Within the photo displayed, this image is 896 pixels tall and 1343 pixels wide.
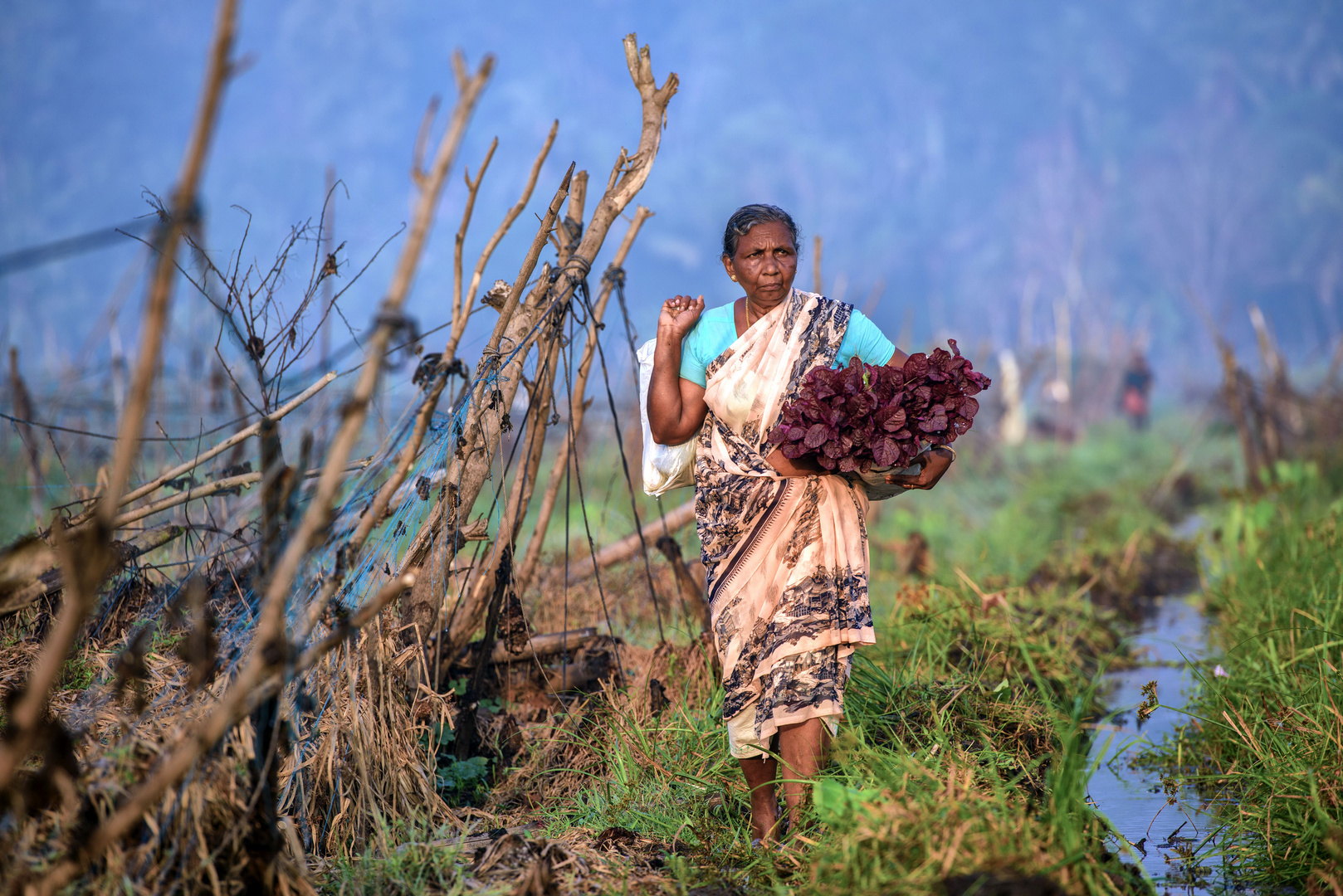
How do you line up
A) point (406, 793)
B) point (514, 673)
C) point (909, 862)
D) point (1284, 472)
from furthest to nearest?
point (1284, 472), point (514, 673), point (406, 793), point (909, 862)

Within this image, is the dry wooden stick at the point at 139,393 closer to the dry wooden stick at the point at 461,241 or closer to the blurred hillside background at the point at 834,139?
the dry wooden stick at the point at 461,241

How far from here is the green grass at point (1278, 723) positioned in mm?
2865

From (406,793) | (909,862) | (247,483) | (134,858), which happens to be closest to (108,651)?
(247,483)

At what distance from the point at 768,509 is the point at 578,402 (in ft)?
5.12

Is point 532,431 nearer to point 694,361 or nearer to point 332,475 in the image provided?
point 694,361

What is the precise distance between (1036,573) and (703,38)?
3693 inches

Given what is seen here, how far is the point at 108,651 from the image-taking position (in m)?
3.13

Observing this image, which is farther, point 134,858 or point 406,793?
point 406,793

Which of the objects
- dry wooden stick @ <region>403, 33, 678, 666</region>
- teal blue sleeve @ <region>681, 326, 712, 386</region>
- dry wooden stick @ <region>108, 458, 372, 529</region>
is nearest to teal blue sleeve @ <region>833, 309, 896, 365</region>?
teal blue sleeve @ <region>681, 326, 712, 386</region>

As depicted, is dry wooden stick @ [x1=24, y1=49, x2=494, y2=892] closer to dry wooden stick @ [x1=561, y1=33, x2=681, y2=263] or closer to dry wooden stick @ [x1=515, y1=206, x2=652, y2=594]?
dry wooden stick @ [x1=561, y1=33, x2=681, y2=263]

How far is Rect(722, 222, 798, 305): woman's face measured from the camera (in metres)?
2.94

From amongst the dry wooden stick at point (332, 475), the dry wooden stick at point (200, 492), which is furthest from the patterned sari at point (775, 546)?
the dry wooden stick at point (332, 475)

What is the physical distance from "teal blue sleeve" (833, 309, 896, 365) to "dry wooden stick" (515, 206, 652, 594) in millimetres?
1281

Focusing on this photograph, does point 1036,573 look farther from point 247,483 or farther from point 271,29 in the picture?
point 271,29
